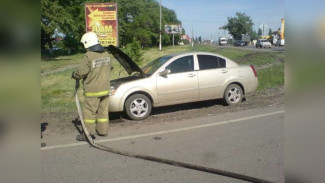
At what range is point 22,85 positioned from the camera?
193cm

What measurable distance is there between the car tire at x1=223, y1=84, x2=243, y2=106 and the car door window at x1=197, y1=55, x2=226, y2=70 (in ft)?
1.93

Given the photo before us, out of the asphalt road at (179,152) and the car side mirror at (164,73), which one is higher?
the car side mirror at (164,73)

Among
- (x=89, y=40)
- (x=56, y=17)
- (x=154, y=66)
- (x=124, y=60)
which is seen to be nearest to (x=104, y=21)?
(x=154, y=66)

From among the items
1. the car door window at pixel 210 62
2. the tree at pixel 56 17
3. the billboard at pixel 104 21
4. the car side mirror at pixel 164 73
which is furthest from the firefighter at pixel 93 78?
the tree at pixel 56 17

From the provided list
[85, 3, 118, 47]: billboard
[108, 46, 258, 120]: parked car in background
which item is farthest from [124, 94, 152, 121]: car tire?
[85, 3, 118, 47]: billboard

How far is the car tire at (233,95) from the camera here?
332 inches

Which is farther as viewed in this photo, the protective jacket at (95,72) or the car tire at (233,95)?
the car tire at (233,95)

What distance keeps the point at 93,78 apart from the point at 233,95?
3.97m

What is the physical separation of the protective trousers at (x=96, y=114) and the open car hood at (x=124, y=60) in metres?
1.24

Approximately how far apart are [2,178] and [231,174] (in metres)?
2.54

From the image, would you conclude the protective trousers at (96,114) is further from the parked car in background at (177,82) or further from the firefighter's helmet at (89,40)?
the parked car in background at (177,82)

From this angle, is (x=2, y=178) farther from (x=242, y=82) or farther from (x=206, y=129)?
(x=242, y=82)

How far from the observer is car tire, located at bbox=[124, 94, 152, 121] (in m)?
7.33

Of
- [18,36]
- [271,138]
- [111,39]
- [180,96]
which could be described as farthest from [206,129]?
[111,39]
